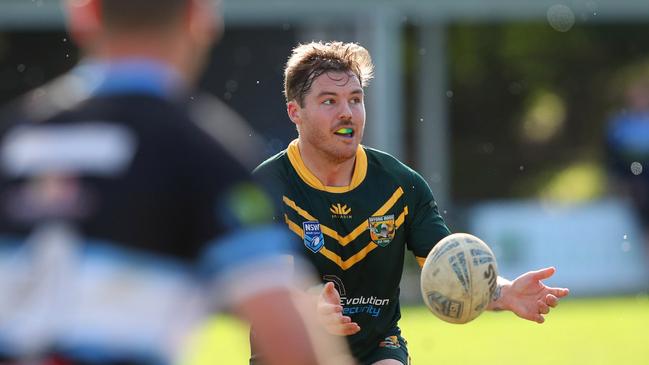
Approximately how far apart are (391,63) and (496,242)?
3.27 m

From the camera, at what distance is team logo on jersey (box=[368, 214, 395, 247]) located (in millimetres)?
6449

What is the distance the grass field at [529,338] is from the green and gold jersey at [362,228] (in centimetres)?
359

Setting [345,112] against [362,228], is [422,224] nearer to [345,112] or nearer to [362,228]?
[362,228]

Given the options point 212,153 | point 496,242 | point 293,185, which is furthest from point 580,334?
point 212,153

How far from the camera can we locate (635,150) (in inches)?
690

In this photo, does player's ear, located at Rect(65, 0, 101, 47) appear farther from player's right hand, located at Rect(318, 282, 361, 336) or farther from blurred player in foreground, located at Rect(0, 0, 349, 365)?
player's right hand, located at Rect(318, 282, 361, 336)

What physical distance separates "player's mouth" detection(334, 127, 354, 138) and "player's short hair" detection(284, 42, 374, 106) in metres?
0.33

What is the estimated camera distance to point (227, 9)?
1800 cm

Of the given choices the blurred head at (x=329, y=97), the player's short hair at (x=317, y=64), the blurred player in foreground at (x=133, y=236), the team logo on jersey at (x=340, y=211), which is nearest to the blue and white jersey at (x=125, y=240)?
the blurred player in foreground at (x=133, y=236)

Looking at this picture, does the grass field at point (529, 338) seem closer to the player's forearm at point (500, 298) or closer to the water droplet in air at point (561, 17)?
the player's forearm at point (500, 298)

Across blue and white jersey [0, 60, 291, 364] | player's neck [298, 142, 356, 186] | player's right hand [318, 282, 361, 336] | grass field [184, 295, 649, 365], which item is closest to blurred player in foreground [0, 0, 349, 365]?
blue and white jersey [0, 60, 291, 364]

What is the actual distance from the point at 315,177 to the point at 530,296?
53.4 inches

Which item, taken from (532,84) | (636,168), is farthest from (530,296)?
(532,84)

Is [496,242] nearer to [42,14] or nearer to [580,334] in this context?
[580,334]
